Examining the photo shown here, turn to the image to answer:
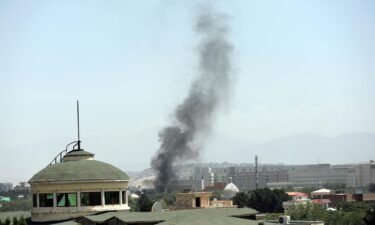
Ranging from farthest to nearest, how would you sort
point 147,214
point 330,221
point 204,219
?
point 330,221 → point 147,214 → point 204,219

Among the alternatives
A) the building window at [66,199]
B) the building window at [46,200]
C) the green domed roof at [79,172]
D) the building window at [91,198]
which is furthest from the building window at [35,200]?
the building window at [91,198]

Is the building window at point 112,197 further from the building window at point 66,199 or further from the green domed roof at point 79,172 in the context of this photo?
the building window at point 66,199

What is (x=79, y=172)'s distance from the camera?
250 ft

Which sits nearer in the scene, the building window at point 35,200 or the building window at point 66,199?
the building window at point 66,199

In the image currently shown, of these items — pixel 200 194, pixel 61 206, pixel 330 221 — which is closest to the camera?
pixel 61 206

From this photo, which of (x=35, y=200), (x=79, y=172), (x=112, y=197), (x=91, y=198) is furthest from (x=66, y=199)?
(x=112, y=197)

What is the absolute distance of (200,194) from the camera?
89.6m

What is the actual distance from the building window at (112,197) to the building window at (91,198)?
2.40 feet

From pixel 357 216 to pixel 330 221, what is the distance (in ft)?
22.2

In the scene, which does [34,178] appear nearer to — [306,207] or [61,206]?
[61,206]

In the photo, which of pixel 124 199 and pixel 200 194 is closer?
pixel 124 199

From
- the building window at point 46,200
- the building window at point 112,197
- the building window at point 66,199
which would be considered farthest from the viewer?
the building window at point 112,197

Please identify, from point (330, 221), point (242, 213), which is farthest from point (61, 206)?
point (330, 221)

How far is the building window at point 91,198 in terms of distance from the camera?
75500 millimetres
